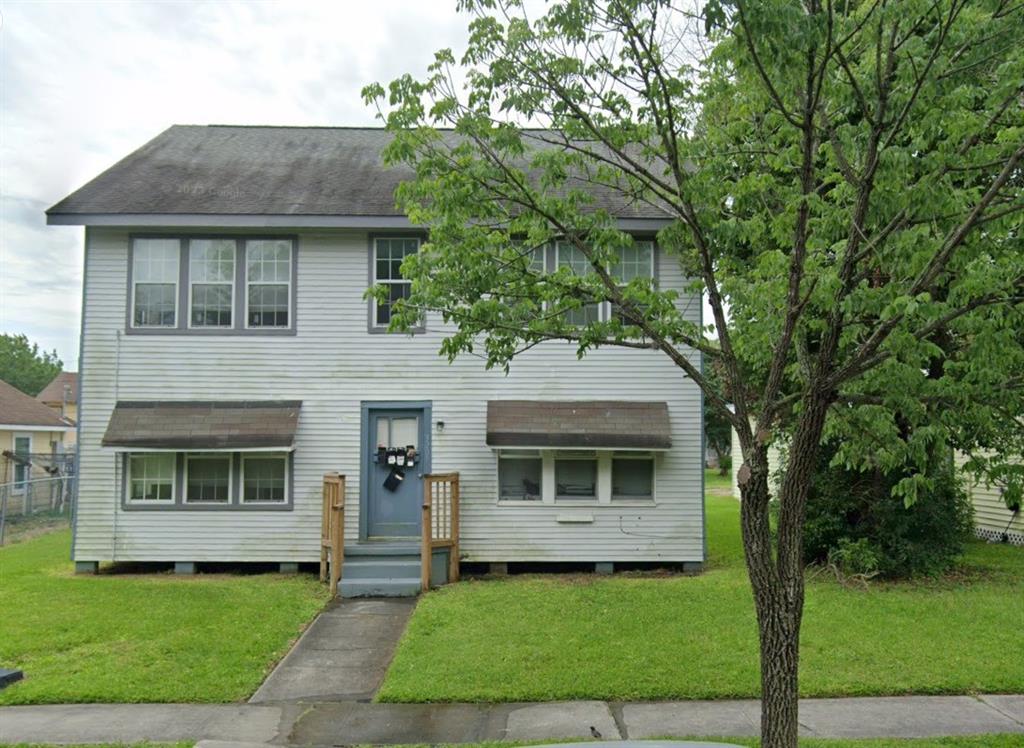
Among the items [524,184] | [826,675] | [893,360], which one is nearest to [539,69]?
[524,184]

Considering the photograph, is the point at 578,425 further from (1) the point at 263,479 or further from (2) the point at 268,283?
(2) the point at 268,283

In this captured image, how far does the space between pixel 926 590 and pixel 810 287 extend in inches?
291

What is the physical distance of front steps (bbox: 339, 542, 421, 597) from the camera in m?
10.6

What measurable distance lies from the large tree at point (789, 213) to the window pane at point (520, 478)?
20.6 ft

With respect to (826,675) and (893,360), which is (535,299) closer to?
(893,360)

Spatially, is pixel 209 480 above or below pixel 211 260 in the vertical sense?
below

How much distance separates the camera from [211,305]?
12.0 meters

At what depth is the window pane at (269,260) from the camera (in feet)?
39.5

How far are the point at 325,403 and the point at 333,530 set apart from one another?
6.34 feet

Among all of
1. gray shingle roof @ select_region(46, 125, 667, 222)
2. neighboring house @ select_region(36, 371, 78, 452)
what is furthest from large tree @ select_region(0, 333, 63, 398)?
gray shingle roof @ select_region(46, 125, 667, 222)

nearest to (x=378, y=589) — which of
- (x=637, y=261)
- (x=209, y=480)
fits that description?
(x=209, y=480)

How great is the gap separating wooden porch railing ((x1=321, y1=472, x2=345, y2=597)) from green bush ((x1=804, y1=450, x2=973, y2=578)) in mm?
6230

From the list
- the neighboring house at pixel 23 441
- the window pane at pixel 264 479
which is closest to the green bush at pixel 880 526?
the window pane at pixel 264 479

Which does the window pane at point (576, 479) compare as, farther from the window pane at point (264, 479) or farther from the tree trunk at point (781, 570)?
the tree trunk at point (781, 570)
